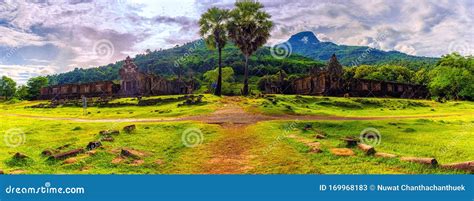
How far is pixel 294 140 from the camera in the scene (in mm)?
17094

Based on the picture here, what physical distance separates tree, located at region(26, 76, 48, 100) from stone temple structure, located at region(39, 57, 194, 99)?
2342 mm

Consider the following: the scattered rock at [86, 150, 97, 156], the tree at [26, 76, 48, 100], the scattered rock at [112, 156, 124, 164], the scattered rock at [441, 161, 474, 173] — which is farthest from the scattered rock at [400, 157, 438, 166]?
the tree at [26, 76, 48, 100]

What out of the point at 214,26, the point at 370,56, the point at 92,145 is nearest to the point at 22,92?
the point at 214,26

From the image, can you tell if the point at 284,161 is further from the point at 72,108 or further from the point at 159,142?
the point at 72,108

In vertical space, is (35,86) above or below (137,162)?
above

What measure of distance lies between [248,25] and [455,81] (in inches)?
1205

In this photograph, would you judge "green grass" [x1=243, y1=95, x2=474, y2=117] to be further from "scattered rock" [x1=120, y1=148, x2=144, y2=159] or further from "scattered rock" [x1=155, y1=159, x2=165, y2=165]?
"scattered rock" [x1=155, y1=159, x2=165, y2=165]

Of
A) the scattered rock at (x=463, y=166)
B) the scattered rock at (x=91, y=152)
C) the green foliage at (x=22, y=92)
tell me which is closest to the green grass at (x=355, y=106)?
the scattered rock at (x=91, y=152)

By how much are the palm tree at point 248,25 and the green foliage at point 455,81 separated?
26800 millimetres

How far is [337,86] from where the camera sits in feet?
171

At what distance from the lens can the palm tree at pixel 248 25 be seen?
49250 mm

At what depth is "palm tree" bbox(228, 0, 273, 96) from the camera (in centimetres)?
4925

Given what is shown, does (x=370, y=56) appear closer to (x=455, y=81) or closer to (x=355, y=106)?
(x=455, y=81)
